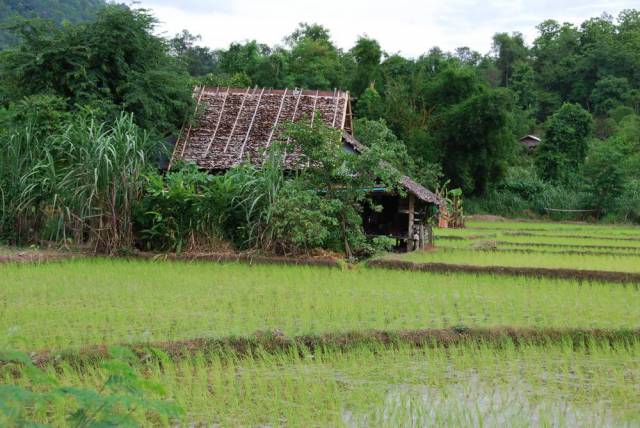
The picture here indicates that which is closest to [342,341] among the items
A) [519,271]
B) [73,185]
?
[519,271]

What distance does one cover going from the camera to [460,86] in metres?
27.3

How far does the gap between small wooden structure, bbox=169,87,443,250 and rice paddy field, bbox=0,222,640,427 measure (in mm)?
4468

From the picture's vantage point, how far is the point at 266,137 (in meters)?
15.0

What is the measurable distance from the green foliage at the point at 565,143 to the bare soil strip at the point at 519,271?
21719 mm

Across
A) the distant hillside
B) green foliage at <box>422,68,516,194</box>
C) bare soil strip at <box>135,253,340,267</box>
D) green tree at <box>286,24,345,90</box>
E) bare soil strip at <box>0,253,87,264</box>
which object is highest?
the distant hillside

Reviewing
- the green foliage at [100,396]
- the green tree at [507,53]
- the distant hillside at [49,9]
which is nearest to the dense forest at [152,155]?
the green foliage at [100,396]

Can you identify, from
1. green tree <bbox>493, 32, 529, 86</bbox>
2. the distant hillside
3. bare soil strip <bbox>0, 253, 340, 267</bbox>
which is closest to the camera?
bare soil strip <bbox>0, 253, 340, 267</bbox>

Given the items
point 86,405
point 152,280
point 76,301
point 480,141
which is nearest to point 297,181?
point 152,280

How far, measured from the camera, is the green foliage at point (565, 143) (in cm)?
3023

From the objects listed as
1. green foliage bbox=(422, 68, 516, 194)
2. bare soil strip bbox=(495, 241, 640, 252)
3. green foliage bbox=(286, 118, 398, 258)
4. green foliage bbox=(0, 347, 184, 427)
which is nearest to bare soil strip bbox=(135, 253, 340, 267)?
green foliage bbox=(286, 118, 398, 258)

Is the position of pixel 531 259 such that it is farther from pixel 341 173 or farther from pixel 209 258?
pixel 209 258

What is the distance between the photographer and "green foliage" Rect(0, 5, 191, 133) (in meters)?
14.2

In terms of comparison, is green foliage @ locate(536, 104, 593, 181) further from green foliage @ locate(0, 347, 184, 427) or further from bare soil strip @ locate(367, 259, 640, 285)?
green foliage @ locate(0, 347, 184, 427)

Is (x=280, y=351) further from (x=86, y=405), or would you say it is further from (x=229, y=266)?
(x=229, y=266)
